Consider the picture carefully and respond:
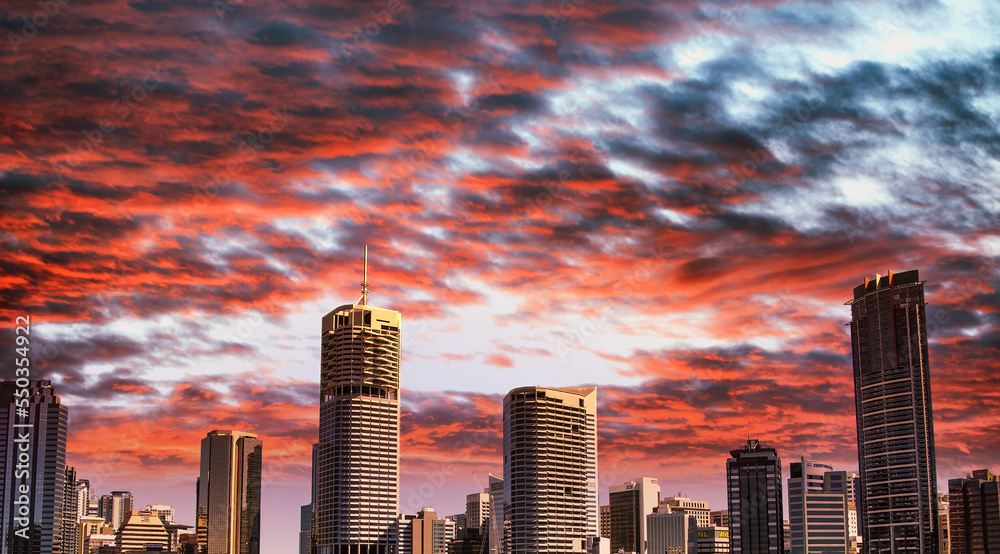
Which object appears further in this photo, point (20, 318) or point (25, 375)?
point (25, 375)

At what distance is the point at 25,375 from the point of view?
538 feet

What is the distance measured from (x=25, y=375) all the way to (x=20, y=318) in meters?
18.9

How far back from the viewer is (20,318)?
14838 centimetres
